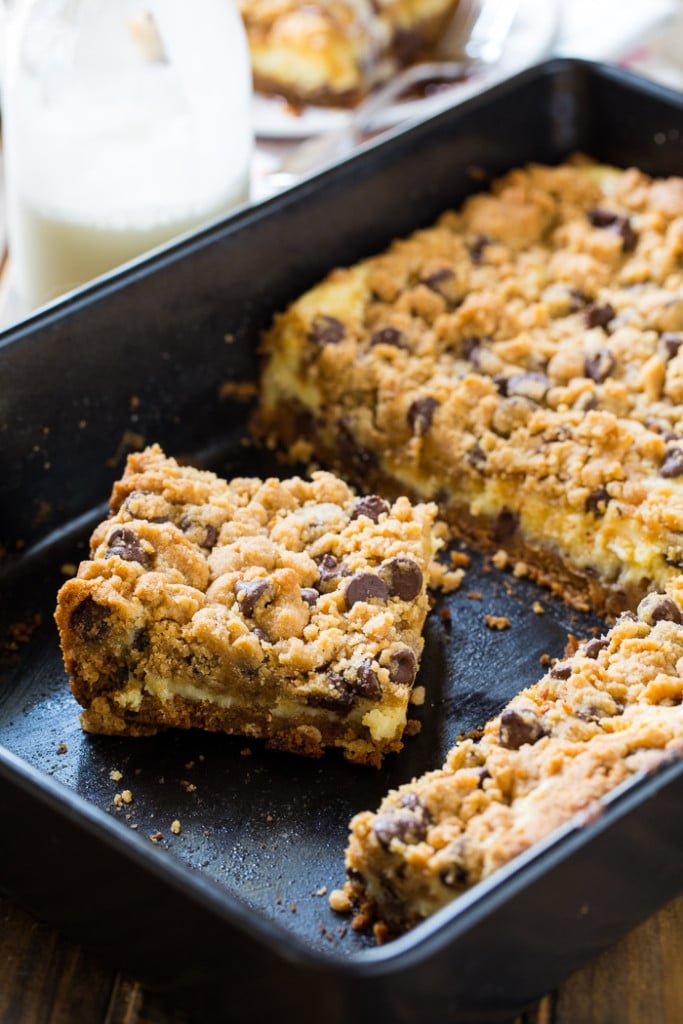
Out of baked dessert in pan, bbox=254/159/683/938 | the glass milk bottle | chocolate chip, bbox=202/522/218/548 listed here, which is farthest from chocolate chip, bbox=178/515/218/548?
the glass milk bottle

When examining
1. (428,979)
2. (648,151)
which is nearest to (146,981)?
(428,979)

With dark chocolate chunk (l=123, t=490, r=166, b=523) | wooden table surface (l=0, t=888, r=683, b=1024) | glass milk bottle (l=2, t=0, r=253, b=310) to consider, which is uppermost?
glass milk bottle (l=2, t=0, r=253, b=310)

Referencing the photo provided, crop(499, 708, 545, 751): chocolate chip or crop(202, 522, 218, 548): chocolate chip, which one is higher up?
crop(499, 708, 545, 751): chocolate chip

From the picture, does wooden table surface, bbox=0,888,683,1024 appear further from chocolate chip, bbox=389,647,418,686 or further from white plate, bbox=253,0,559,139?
white plate, bbox=253,0,559,139

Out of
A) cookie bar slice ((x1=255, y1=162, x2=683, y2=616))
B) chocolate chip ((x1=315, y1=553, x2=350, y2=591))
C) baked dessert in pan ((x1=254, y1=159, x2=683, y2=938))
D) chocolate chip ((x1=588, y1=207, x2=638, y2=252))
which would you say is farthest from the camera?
chocolate chip ((x1=588, y1=207, x2=638, y2=252))

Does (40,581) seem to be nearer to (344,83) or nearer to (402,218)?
(402,218)

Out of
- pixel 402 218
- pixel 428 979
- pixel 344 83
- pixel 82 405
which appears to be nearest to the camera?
pixel 428 979
